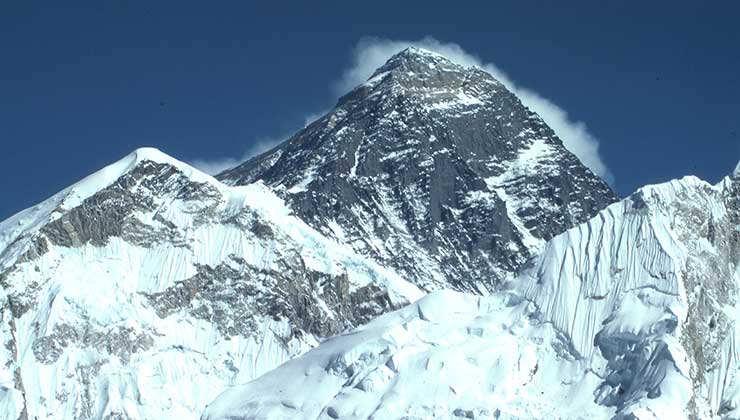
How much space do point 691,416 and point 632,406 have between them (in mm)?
5876

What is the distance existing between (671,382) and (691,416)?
151 inches

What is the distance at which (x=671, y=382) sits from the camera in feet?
656

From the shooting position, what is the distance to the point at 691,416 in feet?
655

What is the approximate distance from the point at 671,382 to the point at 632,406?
4548 mm

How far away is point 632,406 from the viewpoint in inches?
7849
